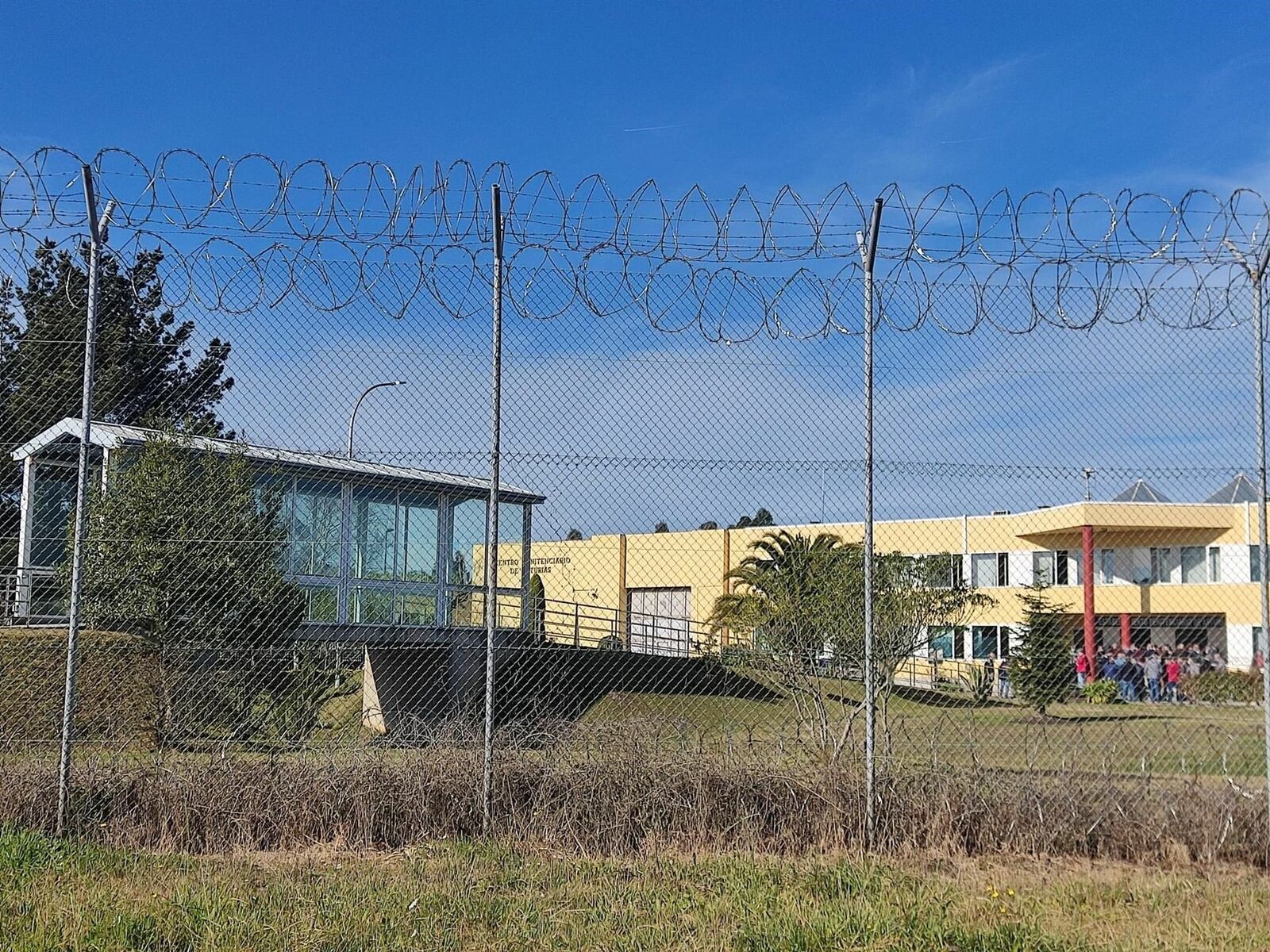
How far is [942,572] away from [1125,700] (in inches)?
87.1

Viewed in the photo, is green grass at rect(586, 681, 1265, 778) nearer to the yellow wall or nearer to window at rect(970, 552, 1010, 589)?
the yellow wall

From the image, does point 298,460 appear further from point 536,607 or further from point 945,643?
point 945,643

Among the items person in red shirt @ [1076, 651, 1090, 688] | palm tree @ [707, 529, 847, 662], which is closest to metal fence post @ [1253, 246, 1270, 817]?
palm tree @ [707, 529, 847, 662]

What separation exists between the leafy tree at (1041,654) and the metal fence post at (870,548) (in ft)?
20.3

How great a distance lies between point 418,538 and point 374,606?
2.89 ft

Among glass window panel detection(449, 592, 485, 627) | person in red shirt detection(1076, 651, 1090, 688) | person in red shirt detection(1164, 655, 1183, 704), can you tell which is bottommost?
person in red shirt detection(1076, 651, 1090, 688)

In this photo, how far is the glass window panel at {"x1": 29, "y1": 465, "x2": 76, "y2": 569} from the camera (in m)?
14.7

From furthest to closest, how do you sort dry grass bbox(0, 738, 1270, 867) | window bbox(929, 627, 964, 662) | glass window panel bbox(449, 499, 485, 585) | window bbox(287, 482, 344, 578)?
1. glass window panel bbox(449, 499, 485, 585)
2. window bbox(287, 482, 344, 578)
3. window bbox(929, 627, 964, 662)
4. dry grass bbox(0, 738, 1270, 867)

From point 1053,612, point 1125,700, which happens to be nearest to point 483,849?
point 1125,700

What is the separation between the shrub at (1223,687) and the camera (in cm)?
955

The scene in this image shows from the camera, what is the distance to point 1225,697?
9.61 m

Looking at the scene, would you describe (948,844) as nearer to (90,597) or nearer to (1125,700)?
(1125,700)

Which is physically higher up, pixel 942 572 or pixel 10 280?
pixel 10 280

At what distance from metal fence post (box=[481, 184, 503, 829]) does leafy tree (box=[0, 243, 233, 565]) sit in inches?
69.8
